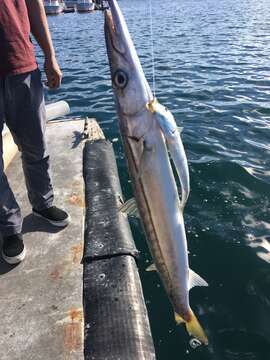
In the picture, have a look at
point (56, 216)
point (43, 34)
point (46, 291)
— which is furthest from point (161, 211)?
point (43, 34)

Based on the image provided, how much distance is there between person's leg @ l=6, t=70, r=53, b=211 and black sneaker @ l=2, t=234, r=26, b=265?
55cm

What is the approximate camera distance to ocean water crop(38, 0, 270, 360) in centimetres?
377

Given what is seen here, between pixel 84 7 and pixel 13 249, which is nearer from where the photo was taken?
pixel 13 249

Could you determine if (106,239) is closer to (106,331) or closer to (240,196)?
(106,331)

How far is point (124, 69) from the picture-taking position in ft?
7.25

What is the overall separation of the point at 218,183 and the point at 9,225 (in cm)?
358

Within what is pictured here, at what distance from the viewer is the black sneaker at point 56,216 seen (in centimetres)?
407

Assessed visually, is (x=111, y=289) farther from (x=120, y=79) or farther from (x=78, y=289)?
(x=120, y=79)

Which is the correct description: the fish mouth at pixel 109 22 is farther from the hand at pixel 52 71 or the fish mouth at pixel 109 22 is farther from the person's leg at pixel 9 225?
the hand at pixel 52 71

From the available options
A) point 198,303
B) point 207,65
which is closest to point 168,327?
point 198,303

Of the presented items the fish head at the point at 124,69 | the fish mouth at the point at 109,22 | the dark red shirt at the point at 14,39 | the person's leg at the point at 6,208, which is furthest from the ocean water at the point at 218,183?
the fish mouth at the point at 109,22

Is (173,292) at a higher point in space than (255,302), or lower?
higher

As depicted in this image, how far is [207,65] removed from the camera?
14.7 meters

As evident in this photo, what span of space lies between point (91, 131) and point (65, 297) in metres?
3.87
